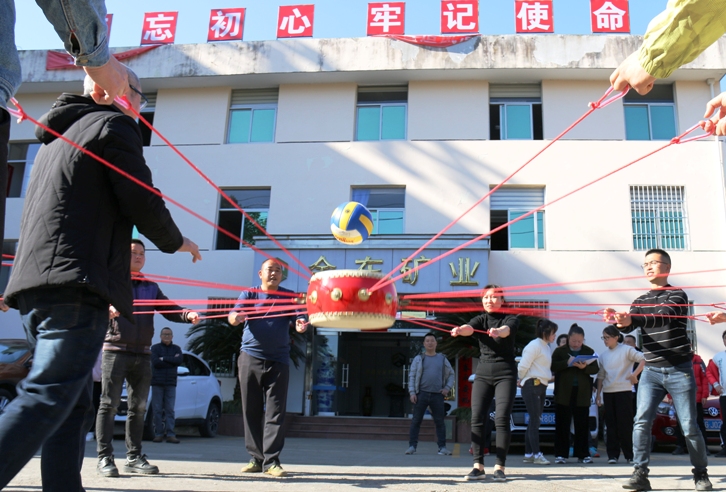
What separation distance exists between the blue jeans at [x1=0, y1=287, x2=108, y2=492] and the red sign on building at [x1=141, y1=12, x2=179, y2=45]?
1747cm

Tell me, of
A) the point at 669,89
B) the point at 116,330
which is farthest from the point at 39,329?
the point at 669,89

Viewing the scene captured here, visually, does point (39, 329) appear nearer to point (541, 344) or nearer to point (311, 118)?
point (541, 344)

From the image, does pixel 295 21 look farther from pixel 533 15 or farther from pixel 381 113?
pixel 533 15

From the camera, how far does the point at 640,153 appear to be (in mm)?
16188

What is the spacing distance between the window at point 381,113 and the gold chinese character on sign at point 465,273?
13.4 ft

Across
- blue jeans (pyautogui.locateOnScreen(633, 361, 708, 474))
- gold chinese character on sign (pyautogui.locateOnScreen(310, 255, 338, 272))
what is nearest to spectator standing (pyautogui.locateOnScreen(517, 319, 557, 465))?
A: blue jeans (pyautogui.locateOnScreen(633, 361, 708, 474))

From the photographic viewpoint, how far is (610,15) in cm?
1717

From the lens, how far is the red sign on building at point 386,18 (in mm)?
17641

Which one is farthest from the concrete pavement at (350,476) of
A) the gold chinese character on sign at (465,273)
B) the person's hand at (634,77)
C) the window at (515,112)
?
the window at (515,112)

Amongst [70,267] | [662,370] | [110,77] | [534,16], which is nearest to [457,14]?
[534,16]

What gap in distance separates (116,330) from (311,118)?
1284 centimetres

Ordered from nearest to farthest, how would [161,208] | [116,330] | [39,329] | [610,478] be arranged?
1. [39,329]
2. [161,208]
3. [116,330]
4. [610,478]

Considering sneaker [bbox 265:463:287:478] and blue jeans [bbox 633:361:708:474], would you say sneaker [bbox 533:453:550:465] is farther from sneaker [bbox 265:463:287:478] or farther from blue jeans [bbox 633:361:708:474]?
sneaker [bbox 265:463:287:478]

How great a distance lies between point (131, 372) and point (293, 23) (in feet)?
48.1
